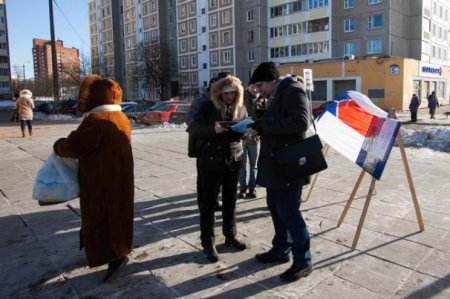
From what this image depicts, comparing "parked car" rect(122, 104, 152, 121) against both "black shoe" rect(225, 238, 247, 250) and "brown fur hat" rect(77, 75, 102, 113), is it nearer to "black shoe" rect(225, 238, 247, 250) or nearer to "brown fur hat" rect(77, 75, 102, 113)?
"black shoe" rect(225, 238, 247, 250)

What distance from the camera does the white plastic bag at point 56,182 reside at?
3307mm

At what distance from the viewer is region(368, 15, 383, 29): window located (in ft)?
A: 155

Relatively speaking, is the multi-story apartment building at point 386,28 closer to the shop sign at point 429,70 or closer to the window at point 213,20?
the shop sign at point 429,70

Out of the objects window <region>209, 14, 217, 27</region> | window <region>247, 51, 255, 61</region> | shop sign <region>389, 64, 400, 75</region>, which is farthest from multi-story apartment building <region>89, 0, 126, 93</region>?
shop sign <region>389, 64, 400, 75</region>

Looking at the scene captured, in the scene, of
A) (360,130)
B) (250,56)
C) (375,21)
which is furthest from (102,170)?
(250,56)

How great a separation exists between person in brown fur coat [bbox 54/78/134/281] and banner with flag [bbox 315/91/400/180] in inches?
95.3

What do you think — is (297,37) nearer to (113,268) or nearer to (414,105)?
(414,105)

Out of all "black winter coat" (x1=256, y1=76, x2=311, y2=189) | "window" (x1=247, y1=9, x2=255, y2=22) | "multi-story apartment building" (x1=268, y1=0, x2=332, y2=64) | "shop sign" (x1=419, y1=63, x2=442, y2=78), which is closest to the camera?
"black winter coat" (x1=256, y1=76, x2=311, y2=189)

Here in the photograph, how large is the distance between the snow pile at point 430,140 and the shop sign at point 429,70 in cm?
3219

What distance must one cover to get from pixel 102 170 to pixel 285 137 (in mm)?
1526

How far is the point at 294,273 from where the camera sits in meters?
3.38

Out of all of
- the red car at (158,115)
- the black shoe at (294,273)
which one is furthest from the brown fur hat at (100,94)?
the red car at (158,115)

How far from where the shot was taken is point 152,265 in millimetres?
3781

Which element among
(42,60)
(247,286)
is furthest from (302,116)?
(42,60)
